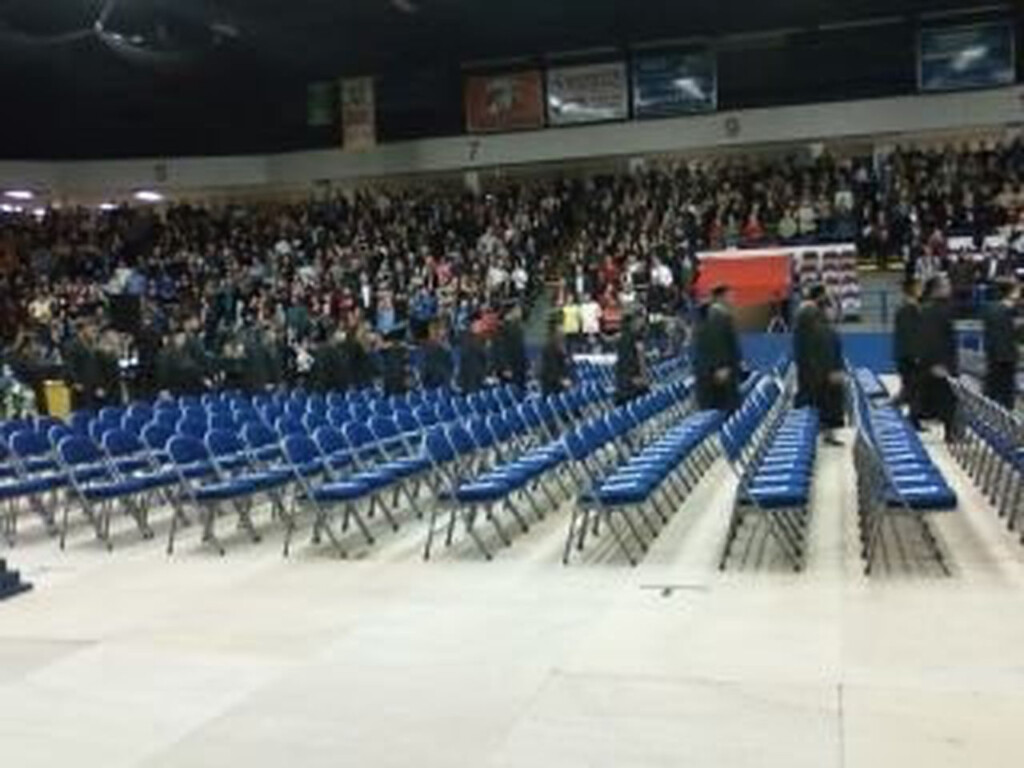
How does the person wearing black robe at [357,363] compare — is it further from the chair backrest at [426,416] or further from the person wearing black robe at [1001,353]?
the person wearing black robe at [1001,353]

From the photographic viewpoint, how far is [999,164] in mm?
24438

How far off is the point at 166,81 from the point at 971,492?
19.5m

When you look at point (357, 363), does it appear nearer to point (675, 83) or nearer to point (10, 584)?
point (10, 584)

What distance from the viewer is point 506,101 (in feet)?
91.8

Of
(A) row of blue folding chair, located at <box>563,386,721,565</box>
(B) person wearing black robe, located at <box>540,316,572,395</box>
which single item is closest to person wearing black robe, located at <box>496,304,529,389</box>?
(B) person wearing black robe, located at <box>540,316,572,395</box>

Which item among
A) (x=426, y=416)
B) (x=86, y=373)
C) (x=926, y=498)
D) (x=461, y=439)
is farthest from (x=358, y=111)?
(x=926, y=498)

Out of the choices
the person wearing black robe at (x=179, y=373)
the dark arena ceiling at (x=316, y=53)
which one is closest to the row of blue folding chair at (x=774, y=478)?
the person wearing black robe at (x=179, y=373)

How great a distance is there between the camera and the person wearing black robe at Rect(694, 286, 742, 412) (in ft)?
40.0

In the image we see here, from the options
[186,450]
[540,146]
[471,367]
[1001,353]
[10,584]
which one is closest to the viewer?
[10,584]

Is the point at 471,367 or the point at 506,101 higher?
the point at 506,101

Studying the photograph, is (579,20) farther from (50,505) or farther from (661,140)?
(50,505)

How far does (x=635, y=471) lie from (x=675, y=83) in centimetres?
1895

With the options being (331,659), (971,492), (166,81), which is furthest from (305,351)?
(331,659)

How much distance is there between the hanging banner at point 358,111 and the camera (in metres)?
28.8
